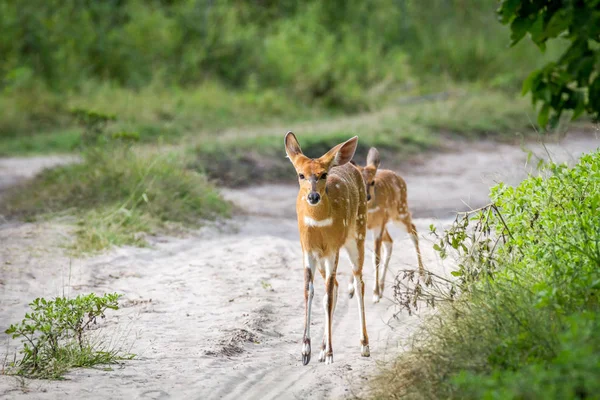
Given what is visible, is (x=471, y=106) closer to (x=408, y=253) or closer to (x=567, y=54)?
(x=408, y=253)

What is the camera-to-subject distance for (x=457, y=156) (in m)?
17.7

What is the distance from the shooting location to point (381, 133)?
17.7 m

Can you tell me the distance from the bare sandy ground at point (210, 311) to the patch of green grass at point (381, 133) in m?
2.40

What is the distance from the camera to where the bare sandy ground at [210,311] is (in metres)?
5.87

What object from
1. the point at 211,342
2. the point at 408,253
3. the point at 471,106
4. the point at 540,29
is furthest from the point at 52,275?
the point at 471,106

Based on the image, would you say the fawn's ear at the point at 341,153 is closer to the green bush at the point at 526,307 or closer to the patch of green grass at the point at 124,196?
the green bush at the point at 526,307

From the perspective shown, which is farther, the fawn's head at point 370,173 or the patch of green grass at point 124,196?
the patch of green grass at point 124,196

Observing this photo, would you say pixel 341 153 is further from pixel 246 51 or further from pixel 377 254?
pixel 246 51

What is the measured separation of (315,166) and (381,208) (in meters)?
2.33

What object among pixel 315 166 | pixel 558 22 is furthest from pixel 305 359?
pixel 558 22

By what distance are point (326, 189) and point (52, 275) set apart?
353 centimetres

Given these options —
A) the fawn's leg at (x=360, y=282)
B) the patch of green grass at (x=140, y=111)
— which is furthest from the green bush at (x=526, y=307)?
the patch of green grass at (x=140, y=111)

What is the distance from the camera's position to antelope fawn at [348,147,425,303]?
866cm

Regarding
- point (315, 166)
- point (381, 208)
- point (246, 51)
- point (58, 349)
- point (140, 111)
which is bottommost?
point (58, 349)
